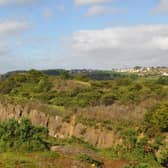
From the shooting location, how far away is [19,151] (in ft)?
58.2

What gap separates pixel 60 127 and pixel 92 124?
11.1 ft

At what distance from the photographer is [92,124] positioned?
27.4 metres

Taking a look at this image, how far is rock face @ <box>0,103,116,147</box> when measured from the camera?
26231mm

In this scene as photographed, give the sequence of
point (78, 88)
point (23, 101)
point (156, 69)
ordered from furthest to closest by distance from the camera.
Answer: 1. point (156, 69)
2. point (78, 88)
3. point (23, 101)

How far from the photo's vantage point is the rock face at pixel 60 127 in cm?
2623

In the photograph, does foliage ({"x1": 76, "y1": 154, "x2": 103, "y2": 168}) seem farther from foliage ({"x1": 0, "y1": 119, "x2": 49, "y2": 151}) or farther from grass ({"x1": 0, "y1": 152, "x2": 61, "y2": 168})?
foliage ({"x1": 0, "y1": 119, "x2": 49, "y2": 151})

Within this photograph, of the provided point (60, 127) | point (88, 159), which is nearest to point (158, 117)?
point (60, 127)

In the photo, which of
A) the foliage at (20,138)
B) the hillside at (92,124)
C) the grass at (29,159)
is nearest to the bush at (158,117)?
the hillside at (92,124)

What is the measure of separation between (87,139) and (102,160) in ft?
30.9

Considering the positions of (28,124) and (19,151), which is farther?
(28,124)

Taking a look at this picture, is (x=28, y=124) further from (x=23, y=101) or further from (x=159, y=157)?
(x=23, y=101)

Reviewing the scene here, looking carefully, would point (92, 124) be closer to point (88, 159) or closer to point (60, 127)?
point (60, 127)

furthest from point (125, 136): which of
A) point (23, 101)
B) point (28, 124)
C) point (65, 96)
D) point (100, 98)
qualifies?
point (65, 96)

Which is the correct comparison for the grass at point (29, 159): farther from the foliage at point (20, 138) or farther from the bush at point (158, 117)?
the bush at point (158, 117)
